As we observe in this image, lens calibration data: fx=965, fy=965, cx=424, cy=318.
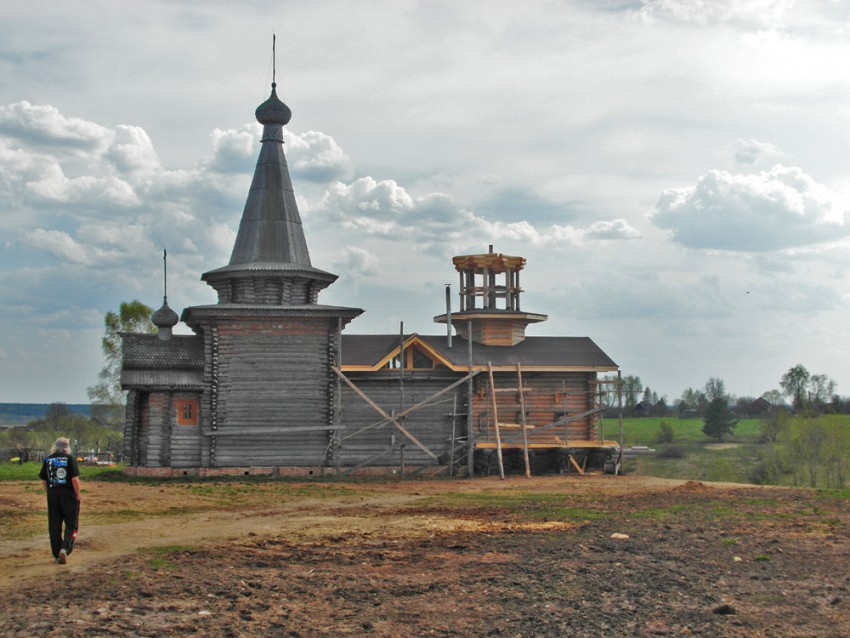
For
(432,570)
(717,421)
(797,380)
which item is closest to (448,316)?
(432,570)

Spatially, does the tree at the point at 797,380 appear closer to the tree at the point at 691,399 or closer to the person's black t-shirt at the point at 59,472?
the tree at the point at 691,399

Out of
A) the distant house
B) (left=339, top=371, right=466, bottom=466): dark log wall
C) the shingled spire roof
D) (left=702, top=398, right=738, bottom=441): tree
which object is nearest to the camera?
(left=339, top=371, right=466, bottom=466): dark log wall

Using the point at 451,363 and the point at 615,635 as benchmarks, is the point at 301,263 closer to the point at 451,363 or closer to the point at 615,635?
the point at 451,363

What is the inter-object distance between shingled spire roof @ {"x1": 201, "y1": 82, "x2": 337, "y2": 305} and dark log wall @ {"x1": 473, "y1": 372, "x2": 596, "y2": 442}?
747cm

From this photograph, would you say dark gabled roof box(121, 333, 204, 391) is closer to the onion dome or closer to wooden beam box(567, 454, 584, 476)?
the onion dome

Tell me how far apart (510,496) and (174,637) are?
16319mm

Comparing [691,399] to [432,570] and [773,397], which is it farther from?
[432,570]

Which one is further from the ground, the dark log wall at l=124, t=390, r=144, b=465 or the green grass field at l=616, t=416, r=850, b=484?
the dark log wall at l=124, t=390, r=144, b=465

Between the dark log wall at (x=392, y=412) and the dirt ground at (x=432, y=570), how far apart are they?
34.2 ft

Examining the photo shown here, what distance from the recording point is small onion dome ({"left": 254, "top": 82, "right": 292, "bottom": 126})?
35.9m

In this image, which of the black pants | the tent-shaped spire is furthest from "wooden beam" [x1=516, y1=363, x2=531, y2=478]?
the black pants

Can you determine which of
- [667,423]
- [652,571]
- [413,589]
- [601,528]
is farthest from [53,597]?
[667,423]

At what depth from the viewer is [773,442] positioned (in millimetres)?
60062

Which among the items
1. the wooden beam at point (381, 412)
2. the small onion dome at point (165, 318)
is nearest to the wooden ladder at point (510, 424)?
the wooden beam at point (381, 412)
